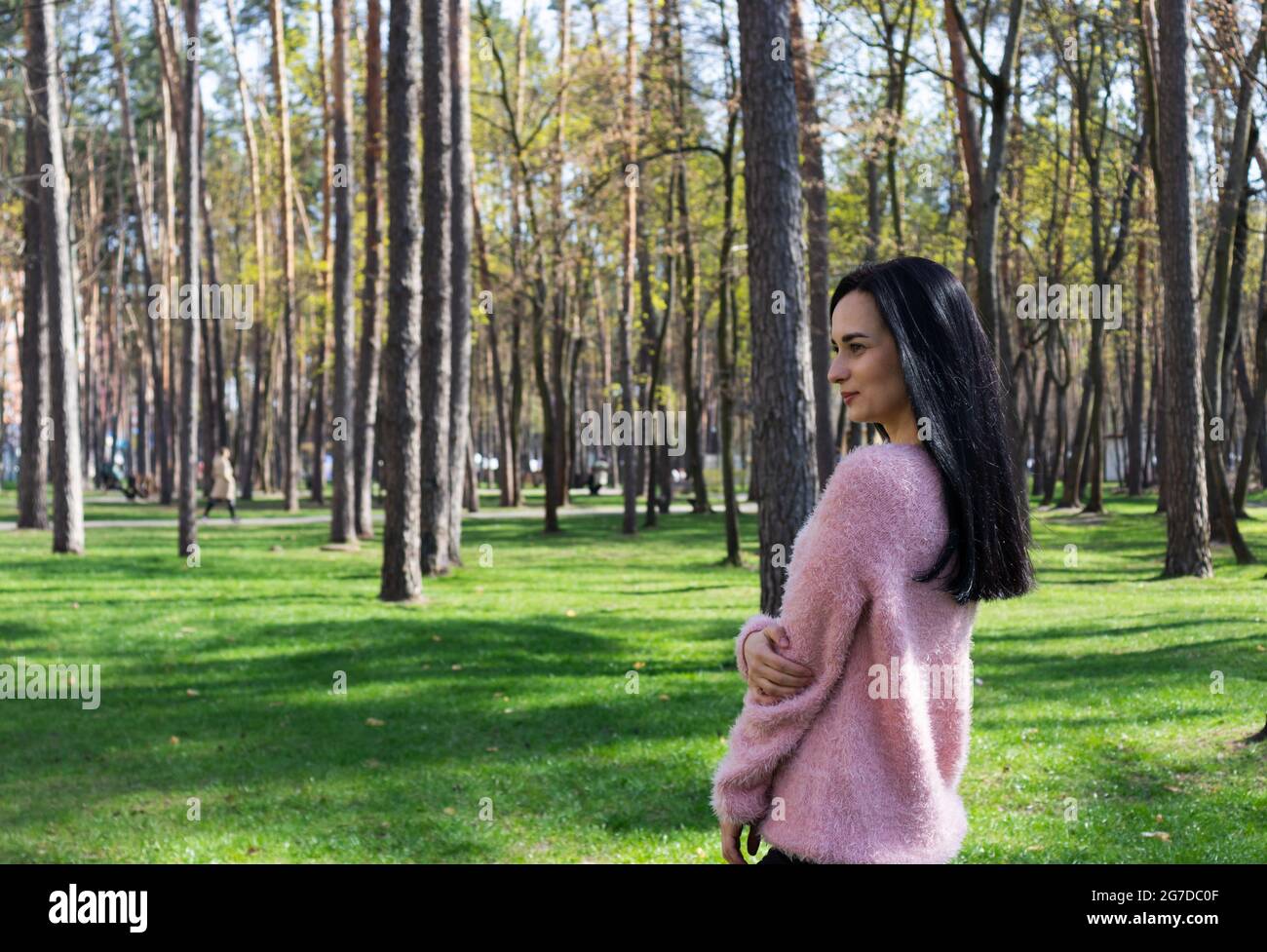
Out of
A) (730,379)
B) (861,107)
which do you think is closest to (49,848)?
(861,107)

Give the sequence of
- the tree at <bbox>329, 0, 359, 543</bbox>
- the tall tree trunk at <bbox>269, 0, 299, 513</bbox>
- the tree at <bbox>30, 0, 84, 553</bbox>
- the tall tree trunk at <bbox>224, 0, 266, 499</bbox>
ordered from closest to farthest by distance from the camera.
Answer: the tree at <bbox>30, 0, 84, 553</bbox>, the tree at <bbox>329, 0, 359, 543</bbox>, the tall tree trunk at <bbox>269, 0, 299, 513</bbox>, the tall tree trunk at <bbox>224, 0, 266, 499</bbox>

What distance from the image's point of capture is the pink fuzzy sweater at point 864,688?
233 centimetres

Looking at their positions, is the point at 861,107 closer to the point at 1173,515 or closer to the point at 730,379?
the point at 730,379

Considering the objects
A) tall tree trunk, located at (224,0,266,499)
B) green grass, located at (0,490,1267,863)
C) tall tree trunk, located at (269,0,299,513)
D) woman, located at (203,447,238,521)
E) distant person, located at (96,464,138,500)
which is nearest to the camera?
green grass, located at (0,490,1267,863)

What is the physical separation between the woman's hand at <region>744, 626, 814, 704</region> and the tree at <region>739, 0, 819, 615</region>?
8277 mm

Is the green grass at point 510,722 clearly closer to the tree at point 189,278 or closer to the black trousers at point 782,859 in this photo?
the tree at point 189,278

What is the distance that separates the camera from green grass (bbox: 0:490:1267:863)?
23.8ft

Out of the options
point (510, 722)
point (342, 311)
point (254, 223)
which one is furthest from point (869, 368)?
point (254, 223)

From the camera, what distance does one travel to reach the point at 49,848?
7.05 metres

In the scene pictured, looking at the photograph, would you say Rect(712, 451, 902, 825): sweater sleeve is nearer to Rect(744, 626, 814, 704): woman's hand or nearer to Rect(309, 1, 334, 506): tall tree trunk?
Rect(744, 626, 814, 704): woman's hand

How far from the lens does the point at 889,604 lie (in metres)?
2.33

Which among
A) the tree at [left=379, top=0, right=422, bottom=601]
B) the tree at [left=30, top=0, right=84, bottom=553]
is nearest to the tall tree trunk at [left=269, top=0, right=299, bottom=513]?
the tree at [left=30, top=0, right=84, bottom=553]

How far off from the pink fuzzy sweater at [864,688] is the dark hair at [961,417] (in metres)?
0.04

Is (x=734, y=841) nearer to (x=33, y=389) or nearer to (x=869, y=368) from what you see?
(x=869, y=368)
